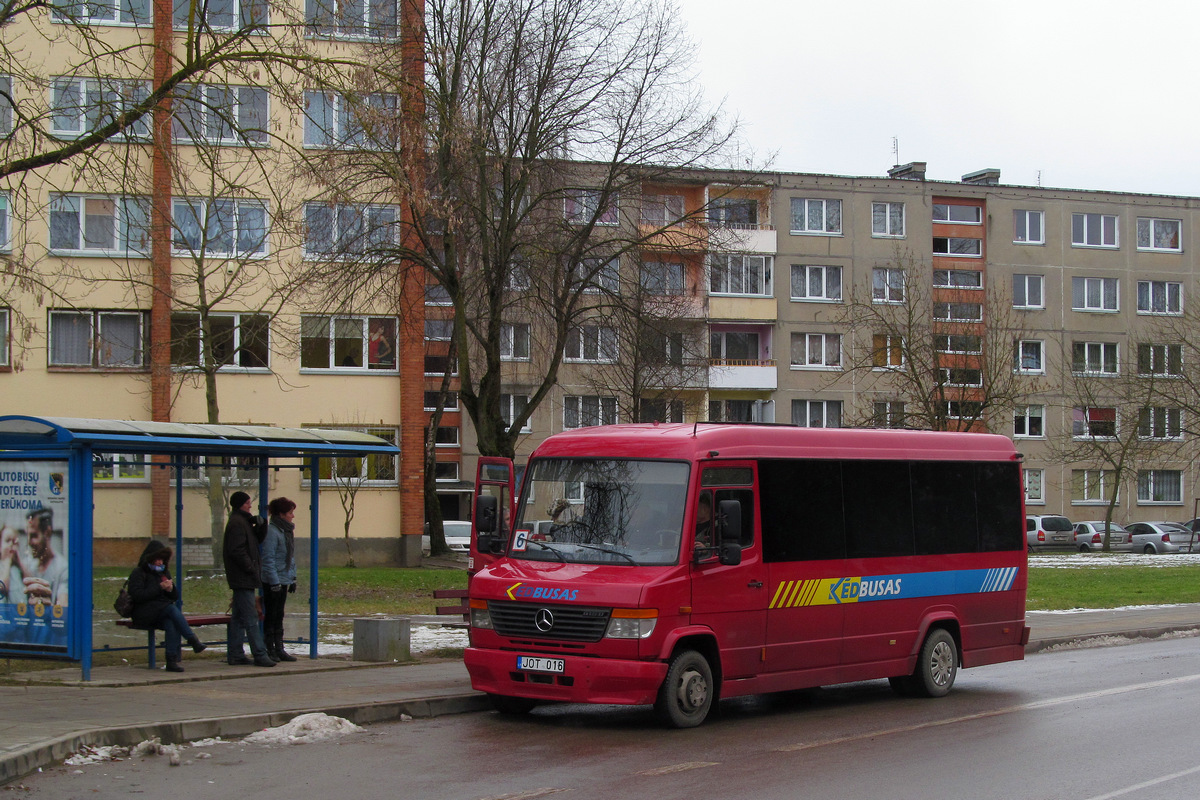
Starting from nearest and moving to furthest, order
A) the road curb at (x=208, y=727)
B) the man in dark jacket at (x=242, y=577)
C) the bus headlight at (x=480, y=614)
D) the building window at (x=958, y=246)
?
1. the road curb at (x=208, y=727)
2. the bus headlight at (x=480, y=614)
3. the man in dark jacket at (x=242, y=577)
4. the building window at (x=958, y=246)

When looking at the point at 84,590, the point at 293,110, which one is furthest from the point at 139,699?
the point at 293,110

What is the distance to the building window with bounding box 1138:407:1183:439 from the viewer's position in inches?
2032

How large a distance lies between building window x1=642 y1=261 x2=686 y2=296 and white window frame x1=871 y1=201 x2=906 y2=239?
30078mm

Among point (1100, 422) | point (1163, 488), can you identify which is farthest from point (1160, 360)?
point (1163, 488)

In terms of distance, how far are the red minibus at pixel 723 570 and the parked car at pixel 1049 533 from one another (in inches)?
1890

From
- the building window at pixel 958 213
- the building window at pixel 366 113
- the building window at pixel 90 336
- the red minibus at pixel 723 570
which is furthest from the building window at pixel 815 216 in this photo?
the red minibus at pixel 723 570

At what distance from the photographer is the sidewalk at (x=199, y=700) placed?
9.36 m

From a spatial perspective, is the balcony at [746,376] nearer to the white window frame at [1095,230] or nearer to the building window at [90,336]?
the white window frame at [1095,230]

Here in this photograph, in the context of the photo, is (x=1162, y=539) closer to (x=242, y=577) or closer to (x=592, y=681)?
(x=242, y=577)

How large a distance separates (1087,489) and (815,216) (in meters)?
20.0

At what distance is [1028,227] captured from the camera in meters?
66.4

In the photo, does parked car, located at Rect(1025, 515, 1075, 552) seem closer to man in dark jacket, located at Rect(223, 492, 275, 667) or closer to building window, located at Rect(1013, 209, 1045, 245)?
building window, located at Rect(1013, 209, 1045, 245)

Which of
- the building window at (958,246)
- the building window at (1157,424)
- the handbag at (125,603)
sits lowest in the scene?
the handbag at (125,603)

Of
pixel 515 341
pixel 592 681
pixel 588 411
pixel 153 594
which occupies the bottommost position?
pixel 592 681
